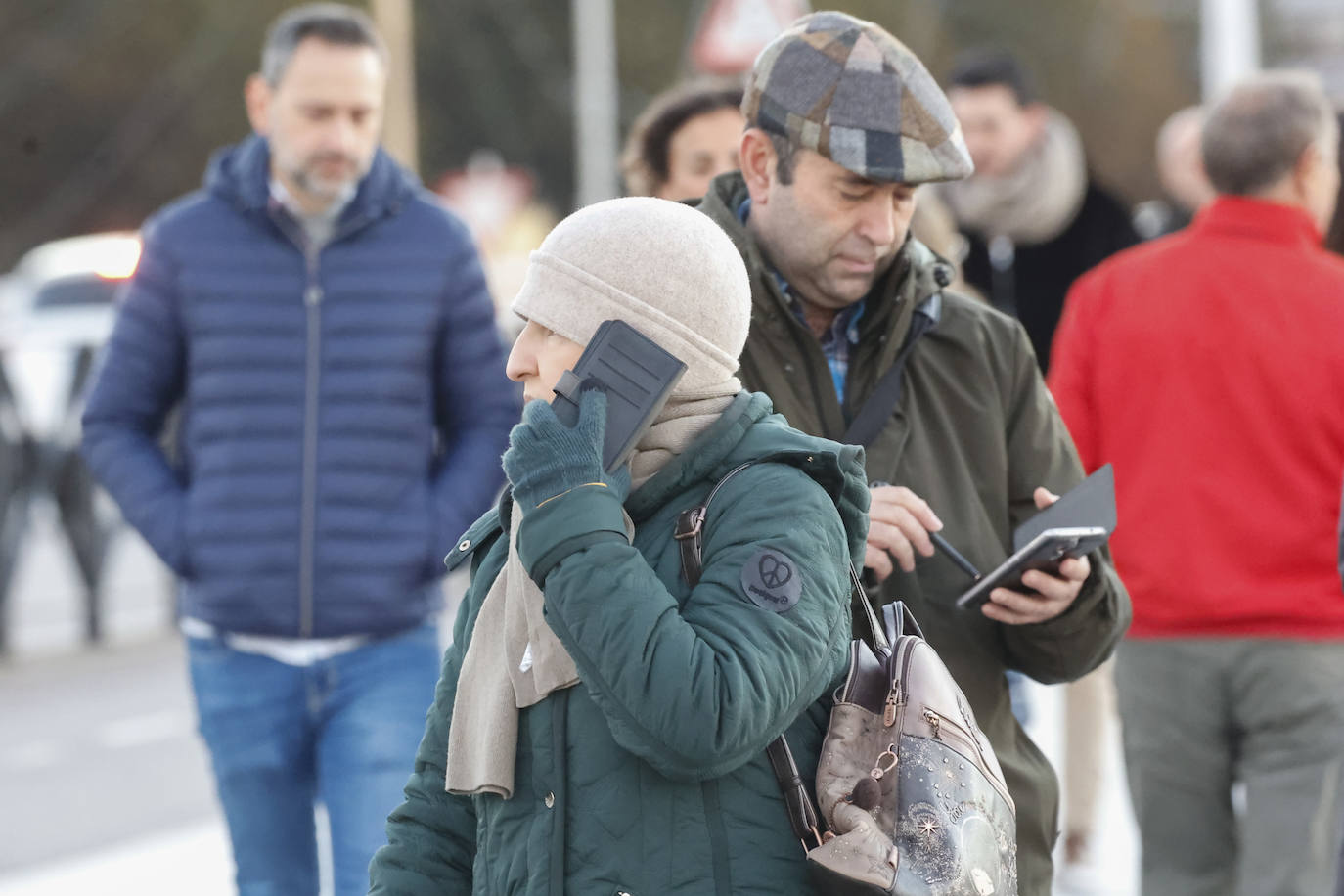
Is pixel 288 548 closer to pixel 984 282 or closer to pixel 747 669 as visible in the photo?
pixel 747 669

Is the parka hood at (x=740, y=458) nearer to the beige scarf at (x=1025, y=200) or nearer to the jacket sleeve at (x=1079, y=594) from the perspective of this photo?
the jacket sleeve at (x=1079, y=594)

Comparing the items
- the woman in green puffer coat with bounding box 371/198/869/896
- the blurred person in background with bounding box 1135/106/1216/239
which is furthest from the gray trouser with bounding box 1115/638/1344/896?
the blurred person in background with bounding box 1135/106/1216/239

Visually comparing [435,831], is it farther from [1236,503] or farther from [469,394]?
[1236,503]

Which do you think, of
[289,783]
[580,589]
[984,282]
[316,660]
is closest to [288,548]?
[316,660]

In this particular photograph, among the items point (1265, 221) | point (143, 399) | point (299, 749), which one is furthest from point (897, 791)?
point (1265, 221)

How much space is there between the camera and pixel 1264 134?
188 inches

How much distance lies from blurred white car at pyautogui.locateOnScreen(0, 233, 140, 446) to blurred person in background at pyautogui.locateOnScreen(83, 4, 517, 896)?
7.63 metres

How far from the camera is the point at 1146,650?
4801 millimetres

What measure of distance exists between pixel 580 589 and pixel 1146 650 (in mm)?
2854

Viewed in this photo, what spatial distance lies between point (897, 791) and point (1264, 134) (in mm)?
2883

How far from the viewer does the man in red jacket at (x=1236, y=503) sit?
4.62 m

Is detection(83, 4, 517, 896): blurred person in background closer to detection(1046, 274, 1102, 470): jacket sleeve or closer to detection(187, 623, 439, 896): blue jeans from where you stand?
detection(187, 623, 439, 896): blue jeans

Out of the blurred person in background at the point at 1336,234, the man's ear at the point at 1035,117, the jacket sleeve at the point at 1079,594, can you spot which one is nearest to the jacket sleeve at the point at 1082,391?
the blurred person in background at the point at 1336,234

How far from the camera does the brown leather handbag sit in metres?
2.34
